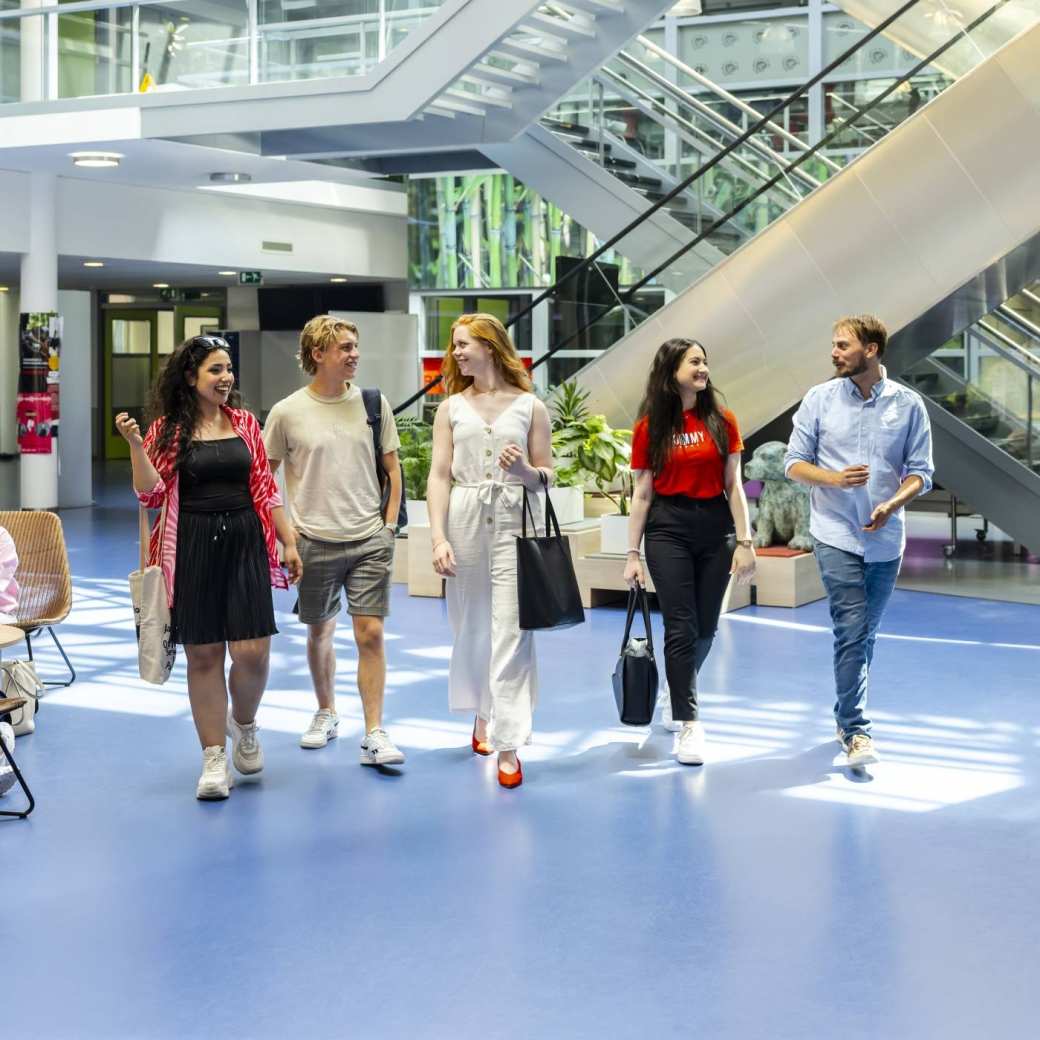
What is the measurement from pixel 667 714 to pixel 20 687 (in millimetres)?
2967

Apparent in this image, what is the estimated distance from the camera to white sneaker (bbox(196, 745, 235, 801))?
6.02 metres

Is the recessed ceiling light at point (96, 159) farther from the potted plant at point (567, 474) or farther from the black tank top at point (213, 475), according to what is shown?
the black tank top at point (213, 475)

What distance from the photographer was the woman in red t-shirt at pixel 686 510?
21.4 feet

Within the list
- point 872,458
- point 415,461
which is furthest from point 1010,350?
point 872,458

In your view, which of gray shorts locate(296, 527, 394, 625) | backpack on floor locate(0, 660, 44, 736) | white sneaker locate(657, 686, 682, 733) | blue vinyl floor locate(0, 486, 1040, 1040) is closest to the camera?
blue vinyl floor locate(0, 486, 1040, 1040)

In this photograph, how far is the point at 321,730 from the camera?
6973 mm

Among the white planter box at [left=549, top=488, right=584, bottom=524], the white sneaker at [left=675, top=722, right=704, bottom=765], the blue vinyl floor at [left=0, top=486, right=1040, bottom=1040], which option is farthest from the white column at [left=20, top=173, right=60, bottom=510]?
the white sneaker at [left=675, top=722, right=704, bottom=765]

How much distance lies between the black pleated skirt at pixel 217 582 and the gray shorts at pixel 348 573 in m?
0.51

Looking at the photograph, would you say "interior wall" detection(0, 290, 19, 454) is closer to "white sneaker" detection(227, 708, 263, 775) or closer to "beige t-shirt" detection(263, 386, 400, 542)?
"beige t-shirt" detection(263, 386, 400, 542)

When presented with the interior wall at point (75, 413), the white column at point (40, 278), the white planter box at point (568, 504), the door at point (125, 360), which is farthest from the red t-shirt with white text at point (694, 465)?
the door at point (125, 360)

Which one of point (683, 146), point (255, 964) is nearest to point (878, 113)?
point (683, 146)

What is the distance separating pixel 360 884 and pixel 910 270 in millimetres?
7913

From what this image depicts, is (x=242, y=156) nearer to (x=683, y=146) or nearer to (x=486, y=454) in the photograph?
(x=683, y=146)

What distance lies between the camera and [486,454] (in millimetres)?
6207
